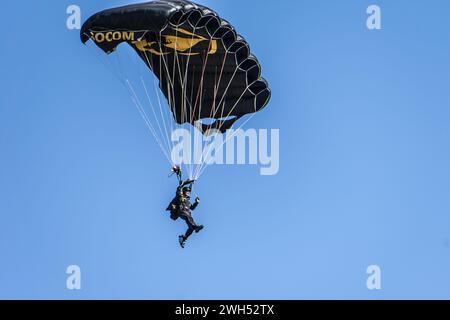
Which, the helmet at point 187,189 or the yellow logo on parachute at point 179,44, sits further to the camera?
the yellow logo on parachute at point 179,44

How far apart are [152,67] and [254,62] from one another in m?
2.24

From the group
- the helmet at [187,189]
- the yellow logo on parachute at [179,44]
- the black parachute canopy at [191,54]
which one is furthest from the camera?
the yellow logo on parachute at [179,44]

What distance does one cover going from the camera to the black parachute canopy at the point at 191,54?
25.4 m

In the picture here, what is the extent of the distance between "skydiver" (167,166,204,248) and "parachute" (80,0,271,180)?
2.03 meters

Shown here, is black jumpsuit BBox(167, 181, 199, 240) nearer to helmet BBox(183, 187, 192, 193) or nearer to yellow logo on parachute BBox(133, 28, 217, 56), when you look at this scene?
helmet BBox(183, 187, 192, 193)

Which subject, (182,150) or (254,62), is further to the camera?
(254,62)

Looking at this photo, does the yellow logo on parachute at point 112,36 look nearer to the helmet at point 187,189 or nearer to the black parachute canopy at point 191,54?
the black parachute canopy at point 191,54

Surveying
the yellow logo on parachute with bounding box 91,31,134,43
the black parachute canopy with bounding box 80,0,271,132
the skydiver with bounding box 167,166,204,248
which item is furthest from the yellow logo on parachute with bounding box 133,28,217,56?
the skydiver with bounding box 167,166,204,248

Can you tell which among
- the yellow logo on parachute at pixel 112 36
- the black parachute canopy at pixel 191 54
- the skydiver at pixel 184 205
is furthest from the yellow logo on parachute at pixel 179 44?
the skydiver at pixel 184 205

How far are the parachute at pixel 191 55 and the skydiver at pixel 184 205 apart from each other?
2.03 m
